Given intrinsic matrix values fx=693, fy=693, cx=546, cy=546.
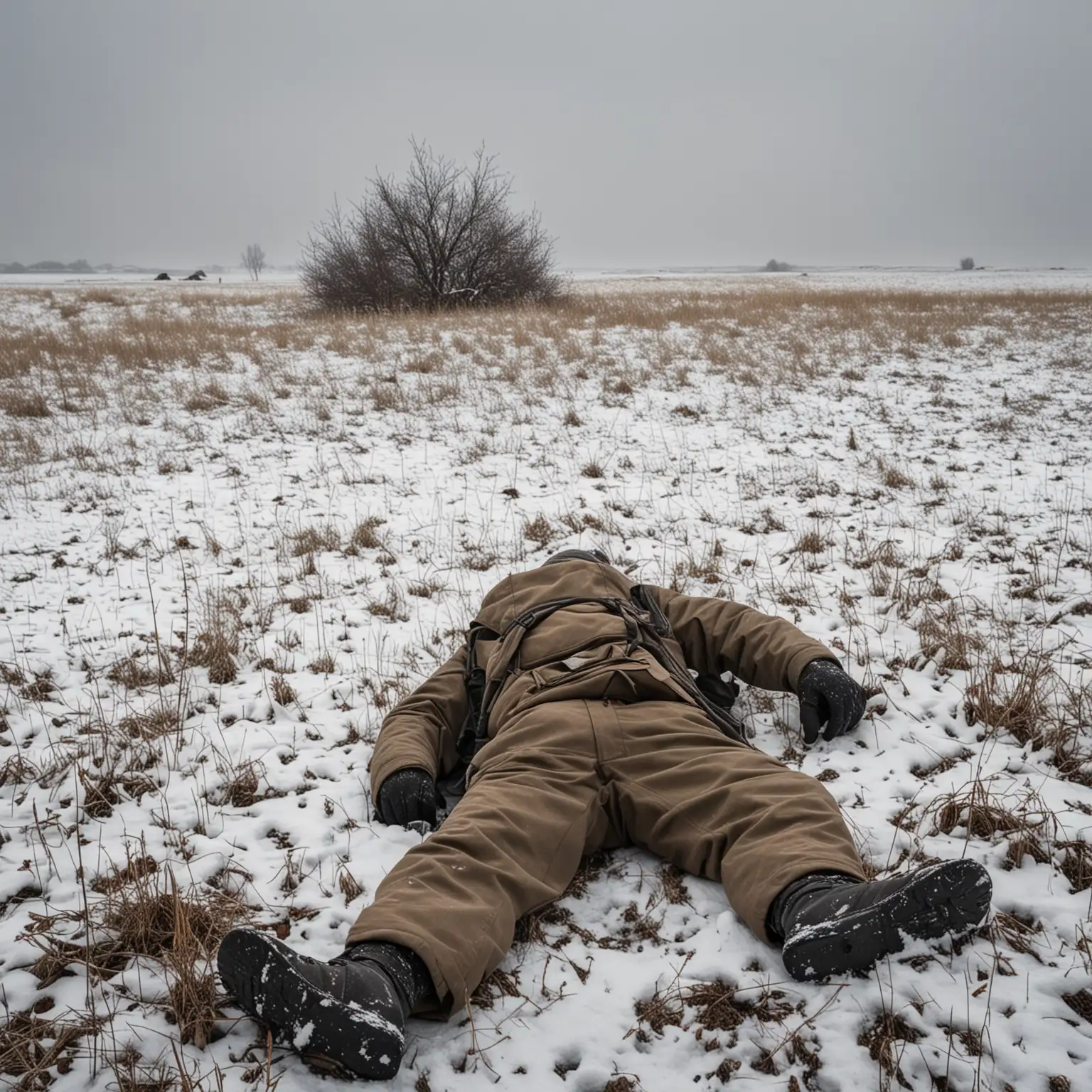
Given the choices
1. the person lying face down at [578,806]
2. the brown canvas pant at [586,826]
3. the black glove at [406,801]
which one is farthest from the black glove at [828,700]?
the black glove at [406,801]

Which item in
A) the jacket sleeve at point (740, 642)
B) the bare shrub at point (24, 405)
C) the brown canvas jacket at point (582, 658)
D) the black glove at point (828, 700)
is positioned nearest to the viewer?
the brown canvas jacket at point (582, 658)

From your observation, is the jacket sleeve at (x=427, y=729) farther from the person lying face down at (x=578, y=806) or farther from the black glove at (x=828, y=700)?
the black glove at (x=828, y=700)

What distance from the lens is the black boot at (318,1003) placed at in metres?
1.48

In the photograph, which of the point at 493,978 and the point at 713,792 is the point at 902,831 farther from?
the point at 493,978

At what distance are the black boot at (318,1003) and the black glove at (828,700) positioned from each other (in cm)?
192

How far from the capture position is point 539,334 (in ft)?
41.4

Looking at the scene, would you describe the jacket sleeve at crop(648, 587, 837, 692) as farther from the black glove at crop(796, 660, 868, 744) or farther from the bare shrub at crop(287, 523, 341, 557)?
the bare shrub at crop(287, 523, 341, 557)

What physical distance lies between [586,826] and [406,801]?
2.24 feet

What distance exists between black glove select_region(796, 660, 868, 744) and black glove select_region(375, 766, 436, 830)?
1.53m

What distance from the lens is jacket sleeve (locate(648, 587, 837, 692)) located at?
291cm

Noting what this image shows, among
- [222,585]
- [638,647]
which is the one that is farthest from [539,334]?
[638,647]

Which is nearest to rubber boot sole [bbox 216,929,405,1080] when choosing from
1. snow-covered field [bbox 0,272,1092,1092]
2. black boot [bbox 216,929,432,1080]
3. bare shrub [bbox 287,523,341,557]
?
black boot [bbox 216,929,432,1080]

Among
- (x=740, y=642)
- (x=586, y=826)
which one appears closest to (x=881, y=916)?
(x=586, y=826)

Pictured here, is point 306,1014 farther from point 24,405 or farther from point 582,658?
point 24,405
